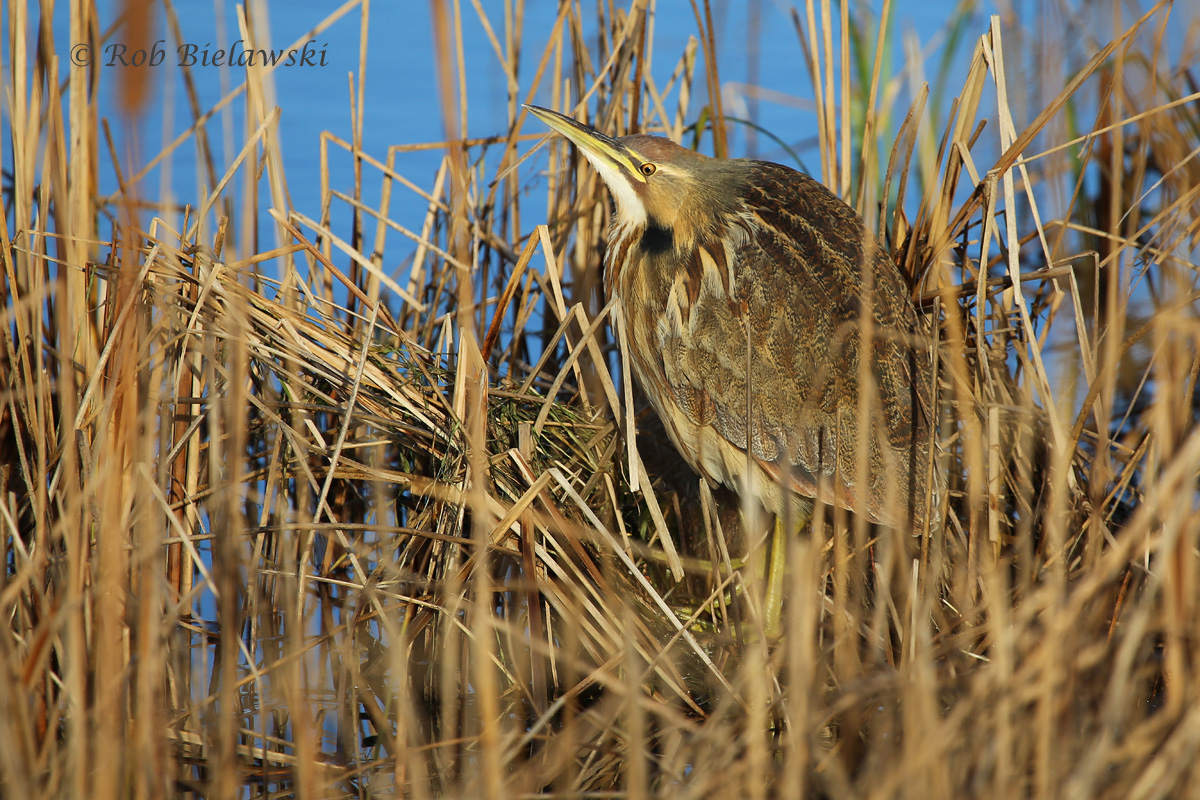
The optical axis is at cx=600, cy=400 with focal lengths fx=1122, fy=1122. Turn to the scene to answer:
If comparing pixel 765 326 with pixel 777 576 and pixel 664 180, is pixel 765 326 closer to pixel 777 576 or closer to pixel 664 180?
pixel 664 180

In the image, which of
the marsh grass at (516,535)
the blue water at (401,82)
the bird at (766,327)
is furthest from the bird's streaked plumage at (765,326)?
the blue water at (401,82)

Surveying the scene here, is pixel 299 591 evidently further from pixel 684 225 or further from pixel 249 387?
pixel 684 225

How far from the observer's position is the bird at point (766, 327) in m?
2.27

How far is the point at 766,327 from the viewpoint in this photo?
2297mm

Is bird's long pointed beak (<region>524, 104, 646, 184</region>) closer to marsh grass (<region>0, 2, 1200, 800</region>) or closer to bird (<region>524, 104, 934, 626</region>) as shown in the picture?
bird (<region>524, 104, 934, 626</region>)

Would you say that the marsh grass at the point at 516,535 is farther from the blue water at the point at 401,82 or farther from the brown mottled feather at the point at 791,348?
the blue water at the point at 401,82

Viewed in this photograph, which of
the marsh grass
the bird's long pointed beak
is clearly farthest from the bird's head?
the marsh grass

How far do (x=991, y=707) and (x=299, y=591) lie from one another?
48.3 inches

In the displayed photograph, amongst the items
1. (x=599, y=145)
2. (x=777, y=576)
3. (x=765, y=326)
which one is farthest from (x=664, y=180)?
(x=777, y=576)

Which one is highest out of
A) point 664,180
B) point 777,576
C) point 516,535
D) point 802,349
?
point 664,180

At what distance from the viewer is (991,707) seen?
1400mm

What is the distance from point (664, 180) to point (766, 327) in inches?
16.6

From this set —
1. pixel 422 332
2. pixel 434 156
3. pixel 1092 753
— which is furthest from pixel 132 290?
pixel 434 156

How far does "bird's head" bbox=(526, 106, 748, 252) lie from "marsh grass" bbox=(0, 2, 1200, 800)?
240mm
